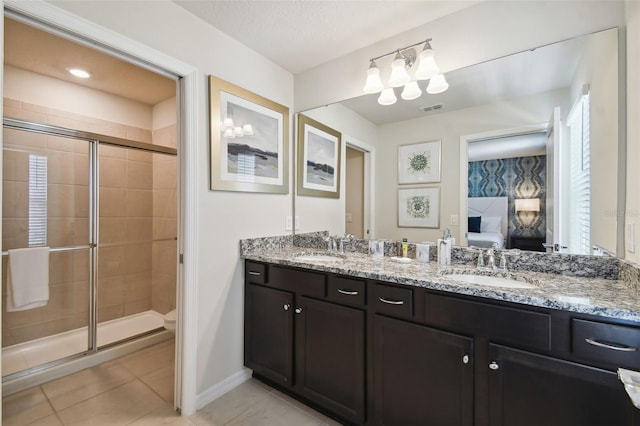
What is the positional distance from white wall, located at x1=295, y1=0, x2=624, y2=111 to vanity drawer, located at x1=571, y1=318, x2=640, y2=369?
1403 mm

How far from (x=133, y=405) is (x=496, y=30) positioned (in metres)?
3.22

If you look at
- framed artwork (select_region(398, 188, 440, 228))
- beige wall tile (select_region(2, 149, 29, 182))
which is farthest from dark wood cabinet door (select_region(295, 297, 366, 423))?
beige wall tile (select_region(2, 149, 29, 182))

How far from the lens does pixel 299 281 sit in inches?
70.4

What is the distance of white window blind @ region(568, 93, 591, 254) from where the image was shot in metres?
1.46

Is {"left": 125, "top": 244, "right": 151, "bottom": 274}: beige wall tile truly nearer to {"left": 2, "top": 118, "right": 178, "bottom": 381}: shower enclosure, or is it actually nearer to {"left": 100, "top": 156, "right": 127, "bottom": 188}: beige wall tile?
{"left": 2, "top": 118, "right": 178, "bottom": 381}: shower enclosure

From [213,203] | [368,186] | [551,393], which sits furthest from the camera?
[368,186]

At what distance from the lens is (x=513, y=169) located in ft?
5.39

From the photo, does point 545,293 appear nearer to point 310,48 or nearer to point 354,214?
point 354,214

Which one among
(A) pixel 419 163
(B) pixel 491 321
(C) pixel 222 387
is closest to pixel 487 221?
(A) pixel 419 163

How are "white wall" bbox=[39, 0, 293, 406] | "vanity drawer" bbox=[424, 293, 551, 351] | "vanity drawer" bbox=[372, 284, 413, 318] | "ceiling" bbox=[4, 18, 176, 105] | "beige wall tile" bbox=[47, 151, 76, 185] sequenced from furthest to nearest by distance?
1. "beige wall tile" bbox=[47, 151, 76, 185]
2. "ceiling" bbox=[4, 18, 176, 105]
3. "white wall" bbox=[39, 0, 293, 406]
4. "vanity drawer" bbox=[372, 284, 413, 318]
5. "vanity drawer" bbox=[424, 293, 551, 351]

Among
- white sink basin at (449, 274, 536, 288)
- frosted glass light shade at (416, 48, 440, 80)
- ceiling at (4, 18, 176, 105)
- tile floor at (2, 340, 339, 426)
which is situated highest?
ceiling at (4, 18, 176, 105)

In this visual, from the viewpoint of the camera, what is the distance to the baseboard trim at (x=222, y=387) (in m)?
1.85

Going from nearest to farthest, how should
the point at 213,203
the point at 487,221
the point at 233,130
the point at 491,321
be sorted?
the point at 491,321 → the point at 487,221 → the point at 213,203 → the point at 233,130

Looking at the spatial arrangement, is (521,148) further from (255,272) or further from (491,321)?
(255,272)
